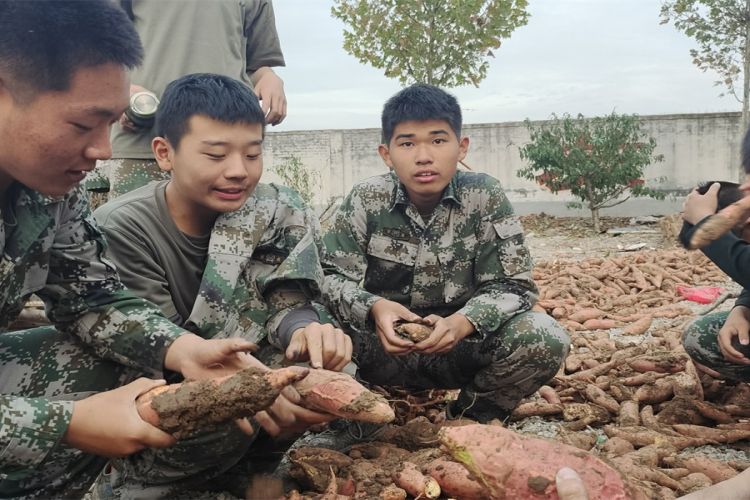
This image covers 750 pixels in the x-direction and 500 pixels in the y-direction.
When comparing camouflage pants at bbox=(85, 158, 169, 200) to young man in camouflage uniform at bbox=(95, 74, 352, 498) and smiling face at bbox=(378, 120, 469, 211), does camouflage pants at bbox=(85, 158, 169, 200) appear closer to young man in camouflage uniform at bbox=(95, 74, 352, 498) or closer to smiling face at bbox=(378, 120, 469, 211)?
young man in camouflage uniform at bbox=(95, 74, 352, 498)

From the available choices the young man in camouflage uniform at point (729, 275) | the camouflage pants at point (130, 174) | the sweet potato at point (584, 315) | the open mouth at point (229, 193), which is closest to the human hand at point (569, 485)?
the young man in camouflage uniform at point (729, 275)

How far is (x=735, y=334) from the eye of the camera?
288 cm

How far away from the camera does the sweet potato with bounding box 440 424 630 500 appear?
Result: 5.53 ft

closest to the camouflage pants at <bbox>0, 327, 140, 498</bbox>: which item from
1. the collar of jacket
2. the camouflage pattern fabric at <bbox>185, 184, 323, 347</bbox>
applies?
the camouflage pattern fabric at <bbox>185, 184, 323, 347</bbox>

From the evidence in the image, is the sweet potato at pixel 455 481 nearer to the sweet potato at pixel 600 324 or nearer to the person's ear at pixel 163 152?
the person's ear at pixel 163 152

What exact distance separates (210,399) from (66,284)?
753 millimetres

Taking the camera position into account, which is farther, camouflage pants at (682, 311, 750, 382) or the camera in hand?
the camera in hand

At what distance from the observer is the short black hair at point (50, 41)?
163 cm

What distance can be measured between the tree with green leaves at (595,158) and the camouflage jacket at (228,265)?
994cm

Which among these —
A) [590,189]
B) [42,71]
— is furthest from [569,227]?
[42,71]

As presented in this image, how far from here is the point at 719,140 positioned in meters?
14.0

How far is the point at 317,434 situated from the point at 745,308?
6.26ft

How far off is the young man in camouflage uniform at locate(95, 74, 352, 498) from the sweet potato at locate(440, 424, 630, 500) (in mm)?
639

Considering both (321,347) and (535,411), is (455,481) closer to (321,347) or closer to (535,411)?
(321,347)
